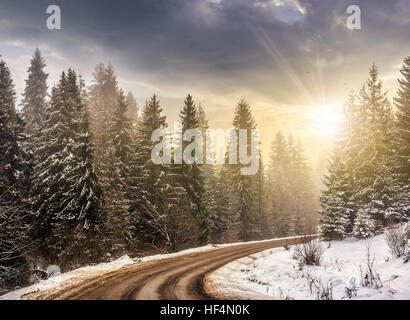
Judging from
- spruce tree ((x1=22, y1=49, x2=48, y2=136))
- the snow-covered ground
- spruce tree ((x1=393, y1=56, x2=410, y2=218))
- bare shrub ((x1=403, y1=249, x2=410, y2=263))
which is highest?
spruce tree ((x1=22, y1=49, x2=48, y2=136))

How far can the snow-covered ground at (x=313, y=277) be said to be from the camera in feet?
26.1

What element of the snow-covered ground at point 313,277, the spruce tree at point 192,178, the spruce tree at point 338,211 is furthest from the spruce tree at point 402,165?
the spruce tree at point 192,178

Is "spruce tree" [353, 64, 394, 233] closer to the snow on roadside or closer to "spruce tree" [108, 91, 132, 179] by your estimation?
the snow on roadside

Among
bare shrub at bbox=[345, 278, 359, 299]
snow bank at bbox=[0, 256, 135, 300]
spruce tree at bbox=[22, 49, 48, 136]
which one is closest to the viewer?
bare shrub at bbox=[345, 278, 359, 299]

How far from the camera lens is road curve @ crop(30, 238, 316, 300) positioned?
8324mm

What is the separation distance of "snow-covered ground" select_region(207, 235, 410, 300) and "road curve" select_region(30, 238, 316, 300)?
0.76 meters

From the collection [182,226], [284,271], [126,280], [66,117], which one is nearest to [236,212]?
[182,226]

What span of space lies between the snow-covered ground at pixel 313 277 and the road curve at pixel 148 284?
759 mm

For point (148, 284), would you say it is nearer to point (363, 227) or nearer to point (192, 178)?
point (363, 227)

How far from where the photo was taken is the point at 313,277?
10320 millimetres

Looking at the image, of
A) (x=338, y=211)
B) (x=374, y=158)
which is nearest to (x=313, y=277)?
(x=338, y=211)

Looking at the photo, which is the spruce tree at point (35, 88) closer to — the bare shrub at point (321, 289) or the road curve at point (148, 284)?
the road curve at point (148, 284)

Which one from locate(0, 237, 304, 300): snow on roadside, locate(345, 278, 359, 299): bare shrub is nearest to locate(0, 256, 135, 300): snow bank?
locate(0, 237, 304, 300): snow on roadside
